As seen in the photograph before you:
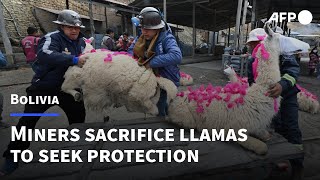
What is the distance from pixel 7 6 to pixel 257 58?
1646 cm

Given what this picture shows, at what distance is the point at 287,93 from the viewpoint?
265 centimetres

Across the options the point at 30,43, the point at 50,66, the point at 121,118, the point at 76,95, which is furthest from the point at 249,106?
the point at 30,43

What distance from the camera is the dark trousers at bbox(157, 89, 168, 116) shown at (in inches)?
94.3

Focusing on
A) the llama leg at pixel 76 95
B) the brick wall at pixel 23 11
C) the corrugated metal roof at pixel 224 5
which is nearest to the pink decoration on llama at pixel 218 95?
the llama leg at pixel 76 95

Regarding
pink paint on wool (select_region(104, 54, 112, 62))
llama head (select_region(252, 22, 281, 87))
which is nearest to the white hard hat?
llama head (select_region(252, 22, 281, 87))

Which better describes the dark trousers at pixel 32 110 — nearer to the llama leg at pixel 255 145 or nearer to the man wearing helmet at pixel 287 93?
the llama leg at pixel 255 145

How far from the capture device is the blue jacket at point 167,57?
7.25ft

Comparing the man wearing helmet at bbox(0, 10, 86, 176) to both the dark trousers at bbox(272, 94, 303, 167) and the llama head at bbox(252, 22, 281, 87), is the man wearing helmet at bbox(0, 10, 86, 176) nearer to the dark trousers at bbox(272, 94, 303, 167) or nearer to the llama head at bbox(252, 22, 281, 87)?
the llama head at bbox(252, 22, 281, 87)

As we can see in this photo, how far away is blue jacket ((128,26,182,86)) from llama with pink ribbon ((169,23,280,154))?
35cm

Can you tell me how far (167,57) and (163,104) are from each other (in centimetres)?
54

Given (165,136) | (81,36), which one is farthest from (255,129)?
(81,36)

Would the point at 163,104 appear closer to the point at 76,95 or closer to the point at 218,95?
the point at 218,95

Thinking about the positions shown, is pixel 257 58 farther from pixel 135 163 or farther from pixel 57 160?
pixel 57 160

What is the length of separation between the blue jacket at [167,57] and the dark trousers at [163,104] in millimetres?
170
